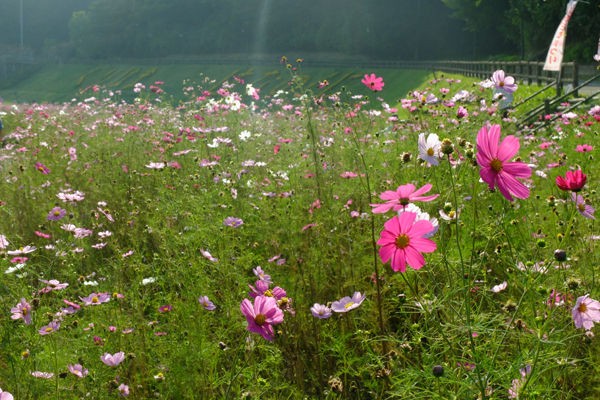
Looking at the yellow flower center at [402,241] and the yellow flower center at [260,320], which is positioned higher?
the yellow flower center at [402,241]

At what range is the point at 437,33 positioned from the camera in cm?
3700

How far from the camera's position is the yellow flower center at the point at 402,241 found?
3.50ft

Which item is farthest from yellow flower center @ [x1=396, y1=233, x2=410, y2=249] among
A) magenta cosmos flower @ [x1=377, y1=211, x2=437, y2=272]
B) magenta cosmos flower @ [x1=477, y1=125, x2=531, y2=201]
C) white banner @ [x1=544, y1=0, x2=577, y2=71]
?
white banner @ [x1=544, y1=0, x2=577, y2=71]

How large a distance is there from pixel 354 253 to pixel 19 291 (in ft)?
4.39

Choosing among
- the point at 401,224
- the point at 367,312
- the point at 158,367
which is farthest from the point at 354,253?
the point at 401,224

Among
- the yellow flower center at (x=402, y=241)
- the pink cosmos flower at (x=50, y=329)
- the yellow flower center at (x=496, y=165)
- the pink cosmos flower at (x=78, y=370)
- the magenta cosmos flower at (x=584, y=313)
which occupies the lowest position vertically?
the pink cosmos flower at (x=78, y=370)

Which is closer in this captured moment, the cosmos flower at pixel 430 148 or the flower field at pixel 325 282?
the flower field at pixel 325 282

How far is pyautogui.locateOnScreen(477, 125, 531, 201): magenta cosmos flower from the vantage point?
1029 mm

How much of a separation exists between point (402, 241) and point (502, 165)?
225 millimetres

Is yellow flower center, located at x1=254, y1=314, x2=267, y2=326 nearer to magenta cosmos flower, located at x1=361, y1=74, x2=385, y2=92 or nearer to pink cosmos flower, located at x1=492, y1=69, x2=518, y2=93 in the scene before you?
pink cosmos flower, located at x1=492, y1=69, x2=518, y2=93

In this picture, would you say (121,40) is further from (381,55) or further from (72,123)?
(72,123)

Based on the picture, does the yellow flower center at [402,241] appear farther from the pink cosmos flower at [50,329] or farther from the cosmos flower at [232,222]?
the cosmos flower at [232,222]

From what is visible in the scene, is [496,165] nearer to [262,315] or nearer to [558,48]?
[262,315]

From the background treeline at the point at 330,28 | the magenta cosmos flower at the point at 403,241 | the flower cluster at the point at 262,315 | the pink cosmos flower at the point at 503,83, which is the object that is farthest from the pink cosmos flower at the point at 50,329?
the background treeline at the point at 330,28
